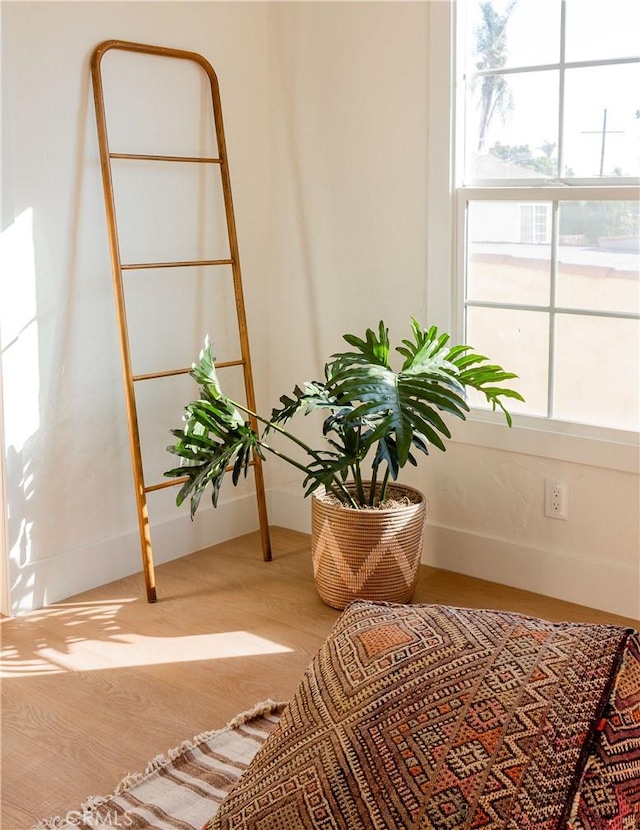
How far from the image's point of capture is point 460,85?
130 inches

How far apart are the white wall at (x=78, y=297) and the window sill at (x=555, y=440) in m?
1.15

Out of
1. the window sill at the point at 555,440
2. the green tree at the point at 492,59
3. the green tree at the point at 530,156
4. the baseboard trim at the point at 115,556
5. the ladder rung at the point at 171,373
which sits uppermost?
the green tree at the point at 492,59

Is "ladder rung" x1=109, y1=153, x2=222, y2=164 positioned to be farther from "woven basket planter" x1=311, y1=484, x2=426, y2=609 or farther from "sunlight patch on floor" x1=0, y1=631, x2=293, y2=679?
"sunlight patch on floor" x1=0, y1=631, x2=293, y2=679

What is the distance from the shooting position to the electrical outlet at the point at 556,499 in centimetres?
326

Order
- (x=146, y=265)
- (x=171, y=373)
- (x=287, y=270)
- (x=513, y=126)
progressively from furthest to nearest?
1. (x=287, y=270)
2. (x=171, y=373)
3. (x=146, y=265)
4. (x=513, y=126)

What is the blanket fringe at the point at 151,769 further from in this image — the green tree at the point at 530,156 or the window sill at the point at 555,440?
the green tree at the point at 530,156

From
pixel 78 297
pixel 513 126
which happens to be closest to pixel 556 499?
pixel 513 126

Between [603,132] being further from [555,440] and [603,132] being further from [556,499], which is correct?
[556,499]

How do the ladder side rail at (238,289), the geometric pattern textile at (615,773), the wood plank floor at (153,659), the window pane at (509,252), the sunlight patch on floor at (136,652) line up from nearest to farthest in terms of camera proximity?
1. the geometric pattern textile at (615,773)
2. the wood plank floor at (153,659)
3. the sunlight patch on floor at (136,652)
4. the window pane at (509,252)
5. the ladder side rail at (238,289)

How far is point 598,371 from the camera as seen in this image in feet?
10.3

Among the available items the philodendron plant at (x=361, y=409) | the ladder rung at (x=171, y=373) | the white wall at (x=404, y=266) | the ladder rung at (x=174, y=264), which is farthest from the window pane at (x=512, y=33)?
the ladder rung at (x=171, y=373)

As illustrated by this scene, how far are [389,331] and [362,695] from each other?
89.5 inches

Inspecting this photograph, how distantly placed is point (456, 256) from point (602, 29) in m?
0.86

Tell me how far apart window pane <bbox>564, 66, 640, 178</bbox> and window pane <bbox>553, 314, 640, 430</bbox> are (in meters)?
0.48
